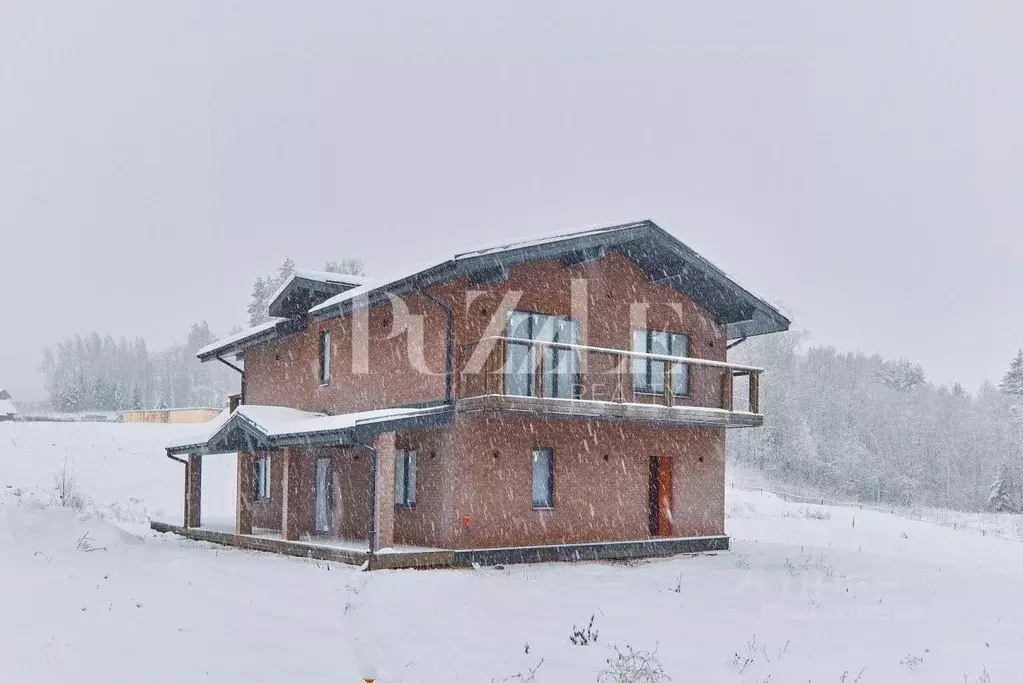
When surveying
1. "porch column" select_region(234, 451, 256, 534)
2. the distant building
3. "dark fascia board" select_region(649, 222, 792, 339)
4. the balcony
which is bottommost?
"porch column" select_region(234, 451, 256, 534)

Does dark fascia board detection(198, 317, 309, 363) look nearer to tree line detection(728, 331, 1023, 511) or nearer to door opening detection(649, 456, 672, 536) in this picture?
door opening detection(649, 456, 672, 536)

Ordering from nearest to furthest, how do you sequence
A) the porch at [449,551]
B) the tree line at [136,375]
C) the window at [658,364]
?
the porch at [449,551] < the window at [658,364] < the tree line at [136,375]

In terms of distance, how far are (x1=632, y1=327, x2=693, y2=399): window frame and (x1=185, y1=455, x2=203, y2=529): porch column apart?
12.1 meters

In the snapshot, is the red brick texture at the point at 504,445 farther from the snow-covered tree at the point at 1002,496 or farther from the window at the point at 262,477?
the snow-covered tree at the point at 1002,496

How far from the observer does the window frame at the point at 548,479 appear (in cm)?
1898

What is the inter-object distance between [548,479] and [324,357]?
707cm

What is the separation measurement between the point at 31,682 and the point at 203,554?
1020cm

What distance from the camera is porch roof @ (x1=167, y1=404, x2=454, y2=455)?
17.1 metres

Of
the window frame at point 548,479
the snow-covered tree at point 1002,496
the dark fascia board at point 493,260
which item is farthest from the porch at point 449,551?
the snow-covered tree at point 1002,496

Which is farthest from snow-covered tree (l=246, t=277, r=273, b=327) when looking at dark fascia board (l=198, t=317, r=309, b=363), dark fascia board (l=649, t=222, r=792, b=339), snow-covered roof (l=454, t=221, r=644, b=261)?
snow-covered roof (l=454, t=221, r=644, b=261)

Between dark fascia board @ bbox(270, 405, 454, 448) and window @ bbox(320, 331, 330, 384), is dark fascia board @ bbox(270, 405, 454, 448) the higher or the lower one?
the lower one

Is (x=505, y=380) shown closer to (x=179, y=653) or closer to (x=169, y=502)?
(x=179, y=653)

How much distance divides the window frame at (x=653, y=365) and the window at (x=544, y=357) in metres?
1.91

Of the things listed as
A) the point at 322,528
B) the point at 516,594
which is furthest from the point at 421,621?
the point at 322,528
